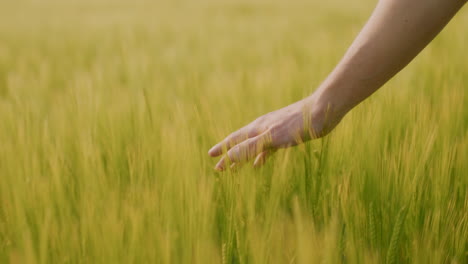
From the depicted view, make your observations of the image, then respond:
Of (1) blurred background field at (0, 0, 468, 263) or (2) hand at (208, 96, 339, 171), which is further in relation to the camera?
(2) hand at (208, 96, 339, 171)

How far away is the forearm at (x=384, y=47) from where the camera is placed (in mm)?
628

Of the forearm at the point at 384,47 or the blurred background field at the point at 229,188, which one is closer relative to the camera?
the blurred background field at the point at 229,188

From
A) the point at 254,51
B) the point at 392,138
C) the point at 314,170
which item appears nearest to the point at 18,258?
the point at 314,170

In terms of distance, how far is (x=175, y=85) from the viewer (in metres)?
1.61

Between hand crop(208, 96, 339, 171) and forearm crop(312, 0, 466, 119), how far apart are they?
0.03 meters

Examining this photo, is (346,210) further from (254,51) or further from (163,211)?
(254,51)

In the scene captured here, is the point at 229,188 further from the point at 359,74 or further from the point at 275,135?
the point at 359,74

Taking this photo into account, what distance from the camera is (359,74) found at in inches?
26.8

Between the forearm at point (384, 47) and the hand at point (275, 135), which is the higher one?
the forearm at point (384, 47)

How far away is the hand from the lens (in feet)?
2.27

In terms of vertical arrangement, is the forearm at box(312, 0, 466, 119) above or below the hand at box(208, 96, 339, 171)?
above

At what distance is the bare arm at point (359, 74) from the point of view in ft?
2.08

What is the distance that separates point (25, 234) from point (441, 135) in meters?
0.77

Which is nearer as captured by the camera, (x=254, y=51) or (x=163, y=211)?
(x=163, y=211)
